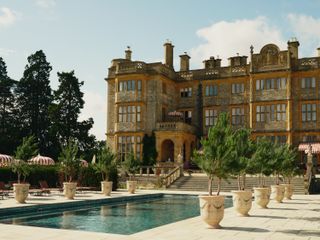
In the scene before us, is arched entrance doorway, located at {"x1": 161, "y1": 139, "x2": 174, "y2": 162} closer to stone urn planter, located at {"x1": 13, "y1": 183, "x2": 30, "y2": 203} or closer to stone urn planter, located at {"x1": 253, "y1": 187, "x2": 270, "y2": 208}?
stone urn planter, located at {"x1": 13, "y1": 183, "x2": 30, "y2": 203}

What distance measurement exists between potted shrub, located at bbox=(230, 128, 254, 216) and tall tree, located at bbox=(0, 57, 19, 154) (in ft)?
126

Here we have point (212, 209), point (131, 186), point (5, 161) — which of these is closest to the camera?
point (212, 209)

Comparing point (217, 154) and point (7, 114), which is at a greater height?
point (7, 114)

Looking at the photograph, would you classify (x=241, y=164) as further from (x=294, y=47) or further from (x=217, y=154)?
(x=294, y=47)

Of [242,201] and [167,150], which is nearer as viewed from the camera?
[242,201]

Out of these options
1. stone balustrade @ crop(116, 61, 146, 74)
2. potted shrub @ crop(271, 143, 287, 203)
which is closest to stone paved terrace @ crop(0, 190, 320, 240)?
potted shrub @ crop(271, 143, 287, 203)

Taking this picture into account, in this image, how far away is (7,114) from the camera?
178 feet

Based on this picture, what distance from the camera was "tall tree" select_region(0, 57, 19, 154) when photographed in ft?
165

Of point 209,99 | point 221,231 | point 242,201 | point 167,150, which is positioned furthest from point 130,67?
point 221,231

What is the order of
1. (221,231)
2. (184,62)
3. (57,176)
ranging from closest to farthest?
(221,231)
(57,176)
(184,62)

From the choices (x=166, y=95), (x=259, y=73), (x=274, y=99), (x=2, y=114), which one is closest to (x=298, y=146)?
(x=274, y=99)

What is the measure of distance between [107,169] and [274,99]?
62.2ft

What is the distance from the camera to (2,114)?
54.2m

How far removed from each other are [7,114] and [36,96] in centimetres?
408
